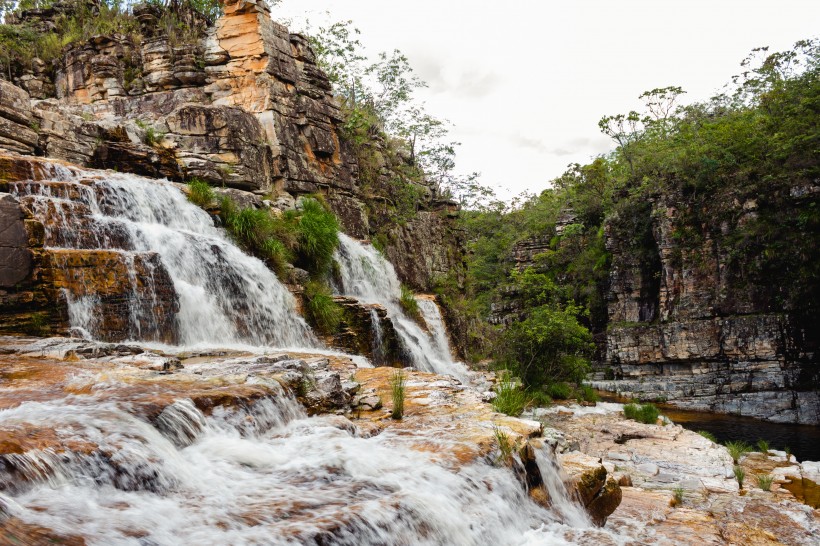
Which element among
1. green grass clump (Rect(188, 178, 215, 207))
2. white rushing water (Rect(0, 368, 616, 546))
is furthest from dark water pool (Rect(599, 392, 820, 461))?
green grass clump (Rect(188, 178, 215, 207))

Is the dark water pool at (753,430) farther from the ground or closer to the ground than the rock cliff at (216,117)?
closer to the ground

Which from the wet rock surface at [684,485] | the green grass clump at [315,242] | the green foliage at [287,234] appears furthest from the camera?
the green grass clump at [315,242]

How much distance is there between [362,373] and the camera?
849cm

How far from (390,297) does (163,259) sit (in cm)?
881

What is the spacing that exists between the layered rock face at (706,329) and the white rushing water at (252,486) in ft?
79.6

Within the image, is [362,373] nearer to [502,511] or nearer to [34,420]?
[502,511]

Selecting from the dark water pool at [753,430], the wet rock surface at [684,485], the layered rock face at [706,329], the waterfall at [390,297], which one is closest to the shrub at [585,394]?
the wet rock surface at [684,485]

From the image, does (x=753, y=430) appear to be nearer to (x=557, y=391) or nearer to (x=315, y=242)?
(x=557, y=391)

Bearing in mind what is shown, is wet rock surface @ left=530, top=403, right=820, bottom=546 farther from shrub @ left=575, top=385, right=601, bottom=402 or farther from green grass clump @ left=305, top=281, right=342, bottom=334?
green grass clump @ left=305, top=281, right=342, bottom=334

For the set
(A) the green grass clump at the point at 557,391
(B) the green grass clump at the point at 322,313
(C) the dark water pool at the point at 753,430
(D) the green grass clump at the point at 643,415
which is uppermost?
(B) the green grass clump at the point at 322,313

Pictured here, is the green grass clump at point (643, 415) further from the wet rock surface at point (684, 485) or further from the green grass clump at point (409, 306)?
the green grass clump at point (409, 306)

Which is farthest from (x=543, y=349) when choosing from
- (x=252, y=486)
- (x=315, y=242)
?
(x=252, y=486)

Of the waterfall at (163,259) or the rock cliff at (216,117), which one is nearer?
the waterfall at (163,259)

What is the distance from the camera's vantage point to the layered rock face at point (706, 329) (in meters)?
25.2
